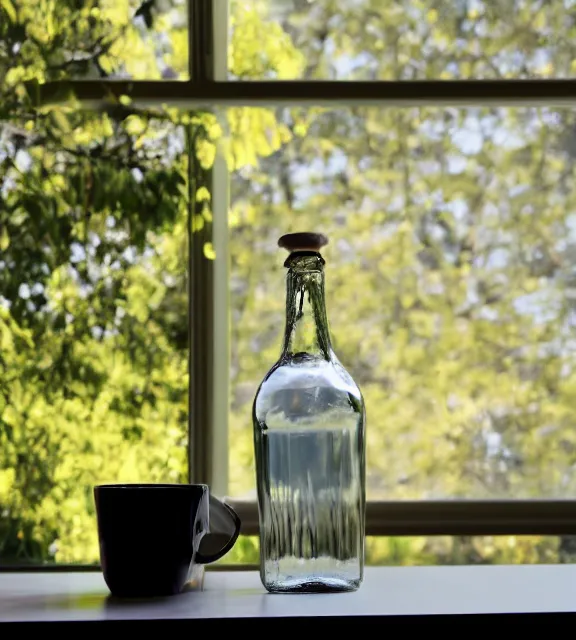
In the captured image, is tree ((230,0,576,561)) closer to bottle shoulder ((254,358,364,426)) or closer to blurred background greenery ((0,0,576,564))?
blurred background greenery ((0,0,576,564))

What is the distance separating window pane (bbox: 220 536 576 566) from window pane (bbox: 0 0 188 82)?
0.76m

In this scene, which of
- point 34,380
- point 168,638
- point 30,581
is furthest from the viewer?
point 34,380

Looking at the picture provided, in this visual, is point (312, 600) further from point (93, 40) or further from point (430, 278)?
point (93, 40)

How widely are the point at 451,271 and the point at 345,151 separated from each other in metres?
0.25

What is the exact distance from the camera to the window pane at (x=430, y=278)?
1618mm

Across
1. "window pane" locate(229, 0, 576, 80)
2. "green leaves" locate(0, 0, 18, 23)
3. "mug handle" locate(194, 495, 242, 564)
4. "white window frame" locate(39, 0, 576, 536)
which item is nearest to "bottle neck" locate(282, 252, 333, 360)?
"mug handle" locate(194, 495, 242, 564)

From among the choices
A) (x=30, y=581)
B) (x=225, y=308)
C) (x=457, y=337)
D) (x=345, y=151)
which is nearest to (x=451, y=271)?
(x=457, y=337)

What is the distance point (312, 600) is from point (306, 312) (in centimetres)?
33

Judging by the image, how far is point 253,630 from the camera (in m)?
0.91

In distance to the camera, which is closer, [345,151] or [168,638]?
[168,638]

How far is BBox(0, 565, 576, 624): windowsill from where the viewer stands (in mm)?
914

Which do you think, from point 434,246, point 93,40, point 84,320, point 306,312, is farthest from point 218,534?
point 93,40

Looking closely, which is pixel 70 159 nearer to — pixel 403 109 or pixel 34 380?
pixel 34 380

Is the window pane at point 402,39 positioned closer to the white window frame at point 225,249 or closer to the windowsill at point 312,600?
the white window frame at point 225,249
